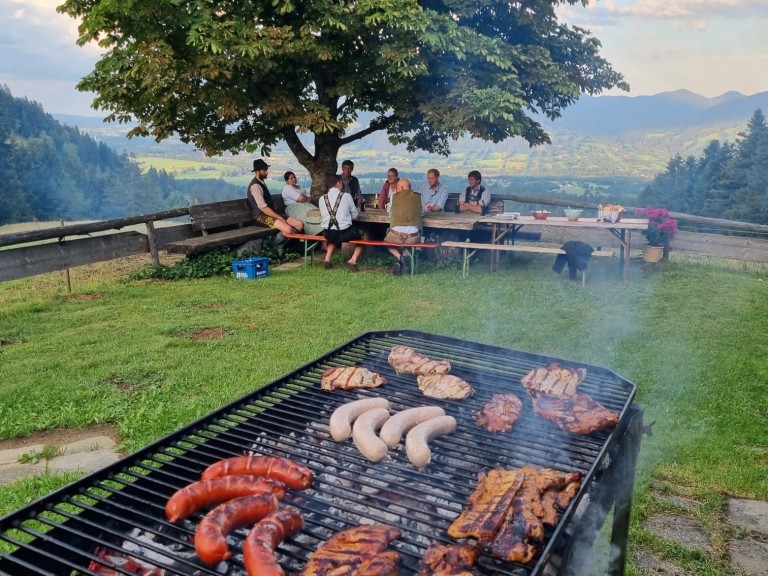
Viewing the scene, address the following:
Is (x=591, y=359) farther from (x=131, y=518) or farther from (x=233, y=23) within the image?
(x=233, y=23)

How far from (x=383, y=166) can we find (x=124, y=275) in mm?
5572

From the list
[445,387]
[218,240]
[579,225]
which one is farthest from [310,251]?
[445,387]

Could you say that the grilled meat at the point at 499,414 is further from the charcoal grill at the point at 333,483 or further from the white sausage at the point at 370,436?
the white sausage at the point at 370,436

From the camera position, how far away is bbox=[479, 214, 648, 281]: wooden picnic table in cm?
977

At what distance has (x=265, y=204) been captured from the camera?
1206 centimetres

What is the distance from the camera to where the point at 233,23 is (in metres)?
9.44

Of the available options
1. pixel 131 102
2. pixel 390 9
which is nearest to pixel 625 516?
pixel 390 9

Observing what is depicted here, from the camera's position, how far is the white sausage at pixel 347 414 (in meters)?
2.56

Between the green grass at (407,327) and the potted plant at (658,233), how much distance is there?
16.2 inches

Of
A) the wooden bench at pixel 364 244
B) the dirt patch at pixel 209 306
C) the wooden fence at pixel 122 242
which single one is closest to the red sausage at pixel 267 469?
the dirt patch at pixel 209 306

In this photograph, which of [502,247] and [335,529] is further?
[502,247]

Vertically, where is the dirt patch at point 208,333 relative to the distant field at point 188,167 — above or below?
below

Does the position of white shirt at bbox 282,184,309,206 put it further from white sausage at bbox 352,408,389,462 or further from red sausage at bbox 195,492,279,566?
red sausage at bbox 195,492,279,566

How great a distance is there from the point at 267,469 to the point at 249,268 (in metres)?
8.29
